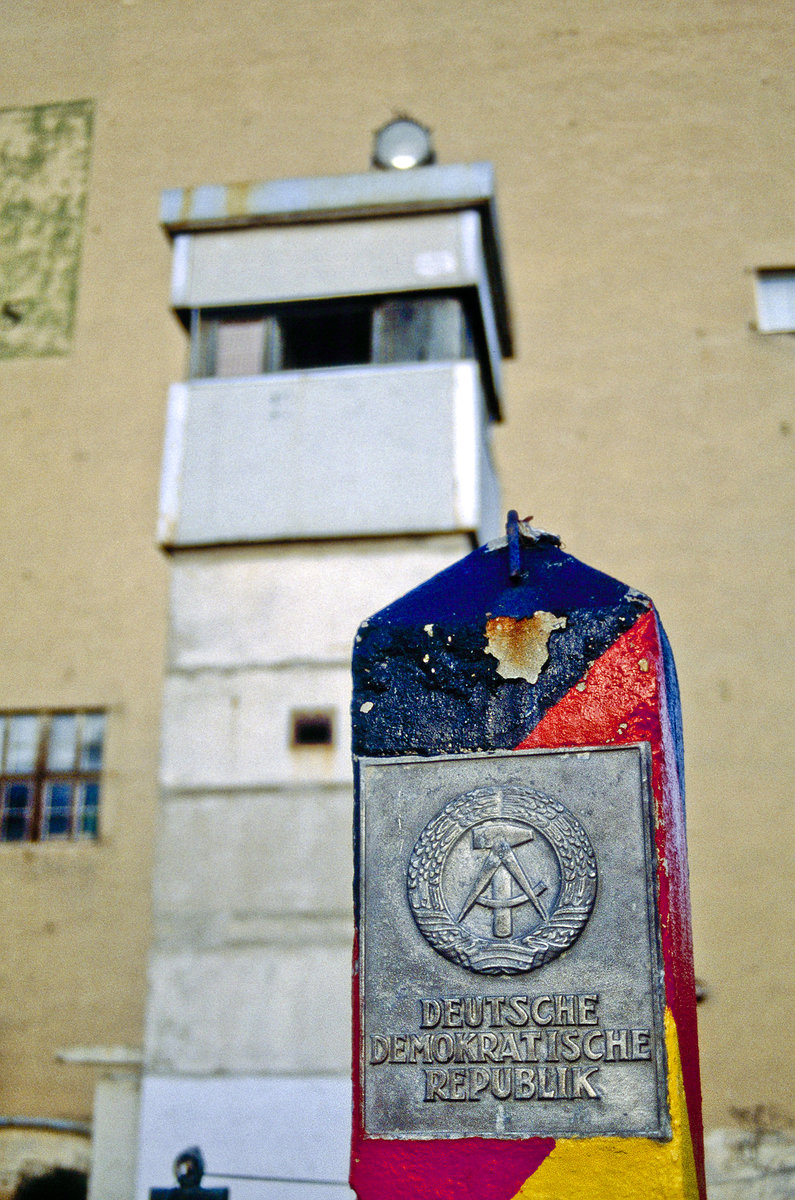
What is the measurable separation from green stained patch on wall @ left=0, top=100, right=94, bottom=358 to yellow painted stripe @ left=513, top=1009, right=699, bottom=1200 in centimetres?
1149

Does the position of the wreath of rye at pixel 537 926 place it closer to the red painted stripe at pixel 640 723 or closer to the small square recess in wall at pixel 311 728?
the red painted stripe at pixel 640 723

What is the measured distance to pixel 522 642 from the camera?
3160mm

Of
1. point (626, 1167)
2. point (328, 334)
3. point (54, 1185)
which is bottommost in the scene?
point (54, 1185)

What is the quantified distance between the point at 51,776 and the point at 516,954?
941 centimetres

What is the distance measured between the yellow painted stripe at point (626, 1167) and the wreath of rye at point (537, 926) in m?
0.32

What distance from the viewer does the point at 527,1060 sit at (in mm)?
2898

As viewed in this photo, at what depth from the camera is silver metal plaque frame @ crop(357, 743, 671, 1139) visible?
286 centimetres

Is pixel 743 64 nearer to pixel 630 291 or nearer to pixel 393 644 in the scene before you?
pixel 630 291

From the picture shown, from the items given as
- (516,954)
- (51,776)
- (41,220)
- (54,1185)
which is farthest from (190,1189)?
(41,220)

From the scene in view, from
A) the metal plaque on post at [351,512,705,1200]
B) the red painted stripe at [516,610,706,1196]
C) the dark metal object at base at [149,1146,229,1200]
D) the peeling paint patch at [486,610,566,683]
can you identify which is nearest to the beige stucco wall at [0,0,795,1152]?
the dark metal object at base at [149,1146,229,1200]

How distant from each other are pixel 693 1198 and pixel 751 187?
11.2 metres

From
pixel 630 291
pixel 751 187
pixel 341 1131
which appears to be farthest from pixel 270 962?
pixel 751 187

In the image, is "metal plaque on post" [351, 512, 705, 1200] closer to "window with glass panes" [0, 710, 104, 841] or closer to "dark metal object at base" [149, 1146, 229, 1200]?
"dark metal object at base" [149, 1146, 229, 1200]

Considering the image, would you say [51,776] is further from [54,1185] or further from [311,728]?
[311,728]
